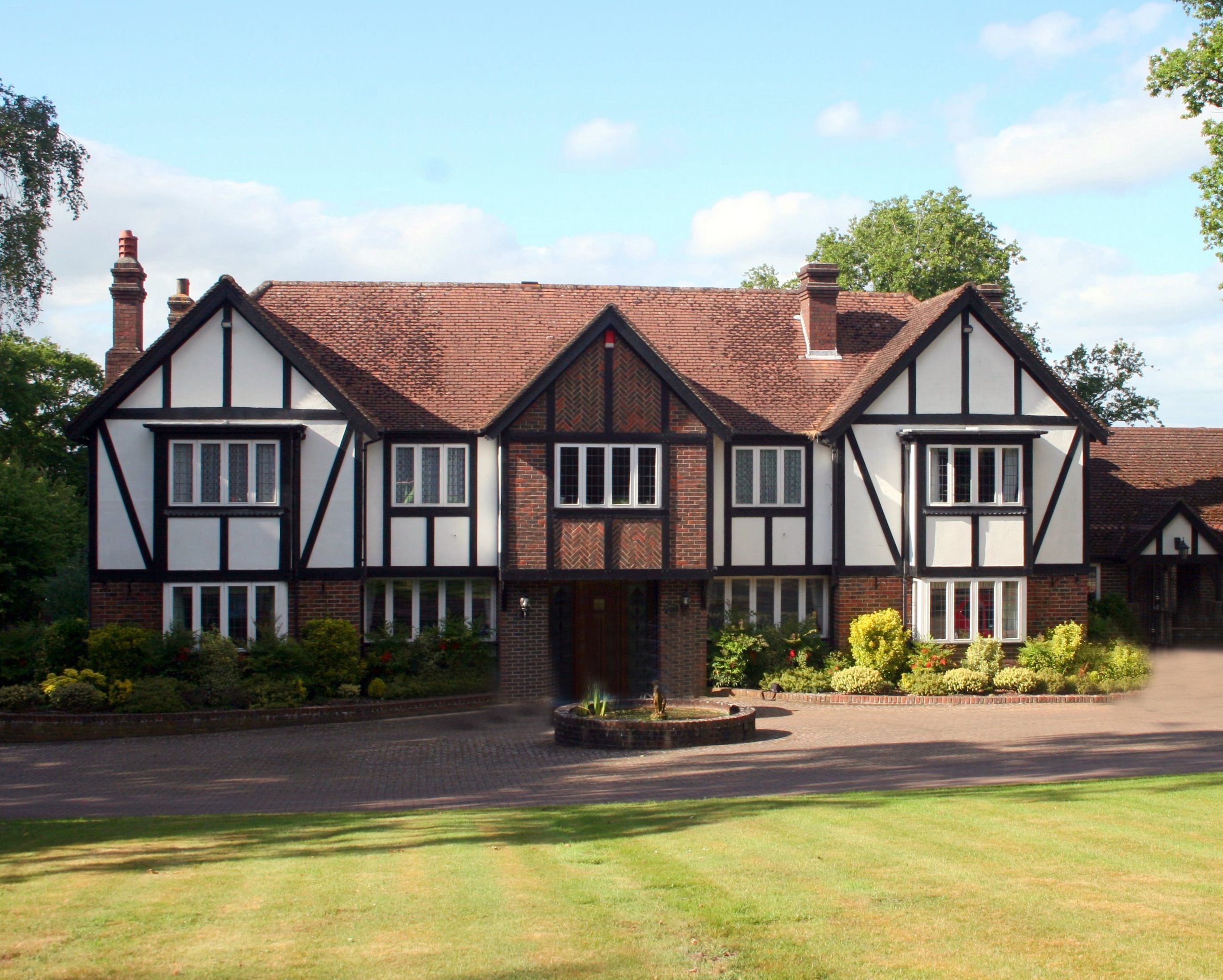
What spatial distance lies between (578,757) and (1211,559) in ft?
71.2

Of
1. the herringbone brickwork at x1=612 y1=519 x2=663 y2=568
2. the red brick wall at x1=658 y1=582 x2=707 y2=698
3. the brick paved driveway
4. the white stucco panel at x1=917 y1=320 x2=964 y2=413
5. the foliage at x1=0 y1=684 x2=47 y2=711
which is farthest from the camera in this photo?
the white stucco panel at x1=917 y1=320 x2=964 y2=413

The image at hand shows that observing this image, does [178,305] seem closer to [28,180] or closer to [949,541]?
[28,180]

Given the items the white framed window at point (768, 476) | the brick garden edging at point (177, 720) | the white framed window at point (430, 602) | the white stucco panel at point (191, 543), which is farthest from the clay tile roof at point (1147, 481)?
the white stucco panel at point (191, 543)

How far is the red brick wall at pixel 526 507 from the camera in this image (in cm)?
2491

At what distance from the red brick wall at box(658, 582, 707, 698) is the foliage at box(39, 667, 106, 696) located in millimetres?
11023

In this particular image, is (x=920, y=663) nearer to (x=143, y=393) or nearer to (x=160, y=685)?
(x=160, y=685)

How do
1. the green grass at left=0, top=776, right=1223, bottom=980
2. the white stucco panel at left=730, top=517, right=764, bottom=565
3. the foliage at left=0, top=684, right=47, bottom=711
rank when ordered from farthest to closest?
the white stucco panel at left=730, top=517, right=764, bottom=565 → the foliage at left=0, top=684, right=47, bottom=711 → the green grass at left=0, top=776, right=1223, bottom=980

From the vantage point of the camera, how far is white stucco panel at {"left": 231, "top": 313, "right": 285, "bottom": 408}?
2491 centimetres

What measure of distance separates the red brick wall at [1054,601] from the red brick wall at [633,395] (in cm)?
940

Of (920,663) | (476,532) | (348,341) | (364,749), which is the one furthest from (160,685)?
(920,663)

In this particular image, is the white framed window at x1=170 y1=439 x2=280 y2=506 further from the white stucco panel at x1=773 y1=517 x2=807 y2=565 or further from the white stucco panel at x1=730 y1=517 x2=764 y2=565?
the white stucco panel at x1=773 y1=517 x2=807 y2=565

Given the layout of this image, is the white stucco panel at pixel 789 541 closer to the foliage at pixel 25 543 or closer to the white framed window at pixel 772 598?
the white framed window at pixel 772 598

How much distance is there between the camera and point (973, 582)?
26.8 m

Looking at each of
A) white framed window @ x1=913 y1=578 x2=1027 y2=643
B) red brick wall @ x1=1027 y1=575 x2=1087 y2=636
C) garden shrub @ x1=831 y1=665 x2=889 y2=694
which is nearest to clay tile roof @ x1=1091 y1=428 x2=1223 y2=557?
red brick wall @ x1=1027 y1=575 x2=1087 y2=636
